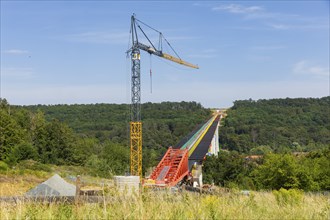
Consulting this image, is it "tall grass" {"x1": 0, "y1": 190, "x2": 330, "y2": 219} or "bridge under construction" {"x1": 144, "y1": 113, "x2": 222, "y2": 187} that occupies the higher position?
"tall grass" {"x1": 0, "y1": 190, "x2": 330, "y2": 219}

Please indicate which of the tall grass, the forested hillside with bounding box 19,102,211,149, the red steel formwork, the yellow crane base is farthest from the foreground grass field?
the forested hillside with bounding box 19,102,211,149

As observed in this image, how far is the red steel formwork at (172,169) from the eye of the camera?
42844mm

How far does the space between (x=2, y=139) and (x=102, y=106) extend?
12786 centimetres

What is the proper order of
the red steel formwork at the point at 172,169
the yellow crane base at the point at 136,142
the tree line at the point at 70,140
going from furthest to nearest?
the yellow crane base at the point at 136,142 → the tree line at the point at 70,140 → the red steel formwork at the point at 172,169

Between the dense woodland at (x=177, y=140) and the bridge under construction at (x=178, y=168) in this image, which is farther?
the bridge under construction at (x=178, y=168)

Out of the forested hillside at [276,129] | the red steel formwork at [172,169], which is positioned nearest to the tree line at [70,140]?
the red steel formwork at [172,169]

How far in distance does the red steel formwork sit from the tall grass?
3234 cm

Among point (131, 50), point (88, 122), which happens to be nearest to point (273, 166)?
point (131, 50)

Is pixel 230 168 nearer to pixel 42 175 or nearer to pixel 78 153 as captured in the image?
pixel 78 153

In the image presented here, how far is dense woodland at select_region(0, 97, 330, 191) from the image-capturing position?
4088 centimetres

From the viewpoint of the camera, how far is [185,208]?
720cm

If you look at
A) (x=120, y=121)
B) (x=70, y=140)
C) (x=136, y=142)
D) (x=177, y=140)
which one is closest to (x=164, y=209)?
(x=136, y=142)

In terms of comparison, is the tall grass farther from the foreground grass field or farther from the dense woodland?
the dense woodland

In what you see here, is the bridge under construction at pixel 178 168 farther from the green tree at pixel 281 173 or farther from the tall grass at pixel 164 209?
the tall grass at pixel 164 209
